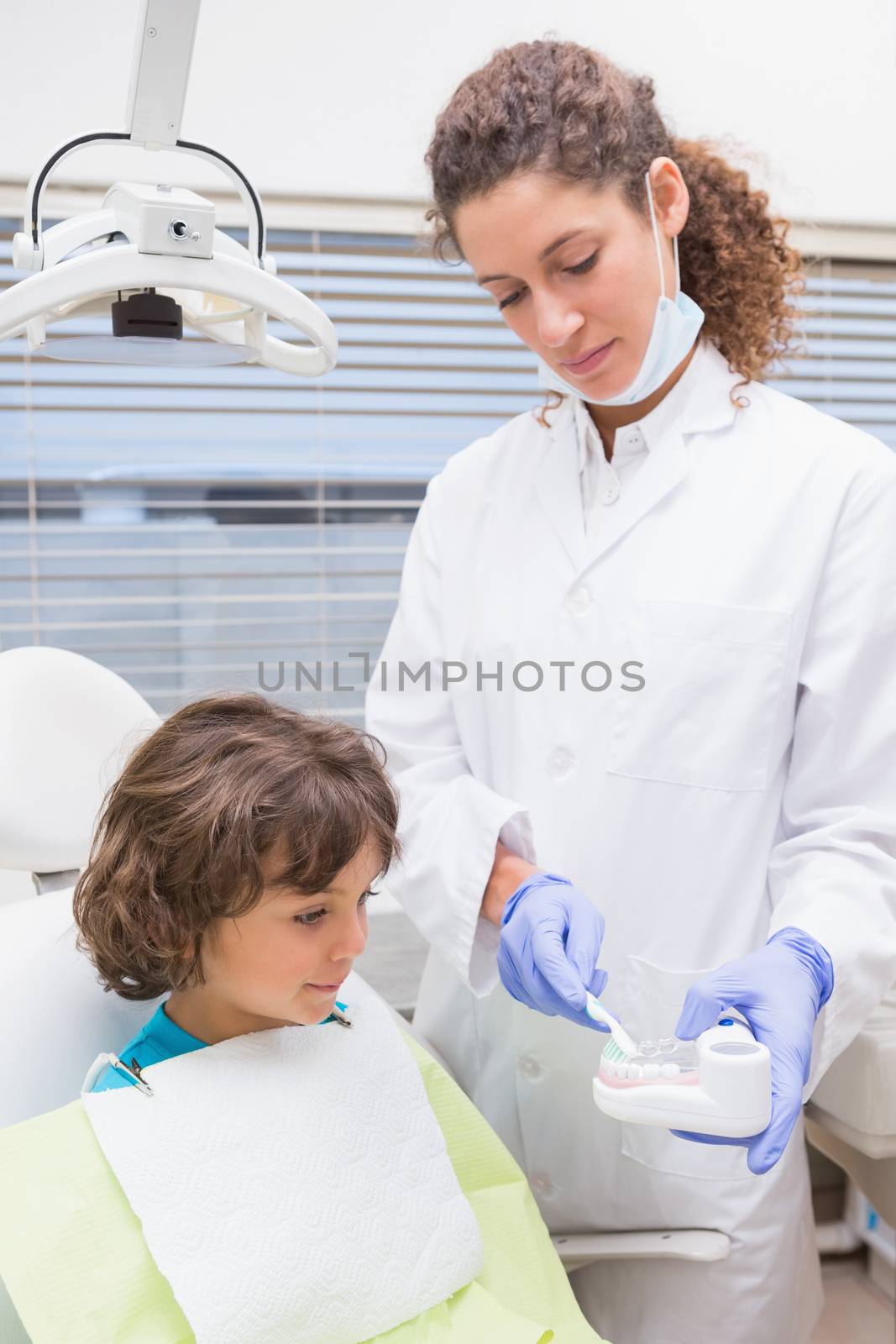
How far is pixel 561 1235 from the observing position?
4.13 ft

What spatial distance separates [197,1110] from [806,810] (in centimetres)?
62

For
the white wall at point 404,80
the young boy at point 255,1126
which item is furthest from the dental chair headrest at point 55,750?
the white wall at point 404,80

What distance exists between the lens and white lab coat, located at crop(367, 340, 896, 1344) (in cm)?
113

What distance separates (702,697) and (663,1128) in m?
0.42

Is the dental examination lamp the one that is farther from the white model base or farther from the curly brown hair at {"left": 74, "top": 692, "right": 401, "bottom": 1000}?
the white model base

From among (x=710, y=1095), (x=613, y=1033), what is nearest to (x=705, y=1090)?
(x=710, y=1095)

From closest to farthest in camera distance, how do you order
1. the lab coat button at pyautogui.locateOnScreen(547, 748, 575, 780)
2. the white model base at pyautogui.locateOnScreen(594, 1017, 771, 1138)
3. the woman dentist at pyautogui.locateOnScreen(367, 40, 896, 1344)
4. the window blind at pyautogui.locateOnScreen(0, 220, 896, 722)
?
the white model base at pyautogui.locateOnScreen(594, 1017, 771, 1138) < the woman dentist at pyautogui.locateOnScreen(367, 40, 896, 1344) < the lab coat button at pyautogui.locateOnScreen(547, 748, 575, 780) < the window blind at pyautogui.locateOnScreen(0, 220, 896, 722)

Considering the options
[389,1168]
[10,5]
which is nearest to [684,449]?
[389,1168]

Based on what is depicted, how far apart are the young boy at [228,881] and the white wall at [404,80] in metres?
1.33

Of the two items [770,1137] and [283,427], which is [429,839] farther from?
[283,427]

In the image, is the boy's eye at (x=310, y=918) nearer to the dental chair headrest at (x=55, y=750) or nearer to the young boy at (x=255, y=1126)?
the young boy at (x=255, y=1126)

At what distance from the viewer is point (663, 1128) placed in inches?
46.3

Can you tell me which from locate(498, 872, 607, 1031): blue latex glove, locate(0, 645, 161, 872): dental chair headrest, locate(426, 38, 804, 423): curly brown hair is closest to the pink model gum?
locate(498, 872, 607, 1031): blue latex glove

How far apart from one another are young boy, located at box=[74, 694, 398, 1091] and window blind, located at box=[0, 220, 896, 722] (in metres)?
1.04
